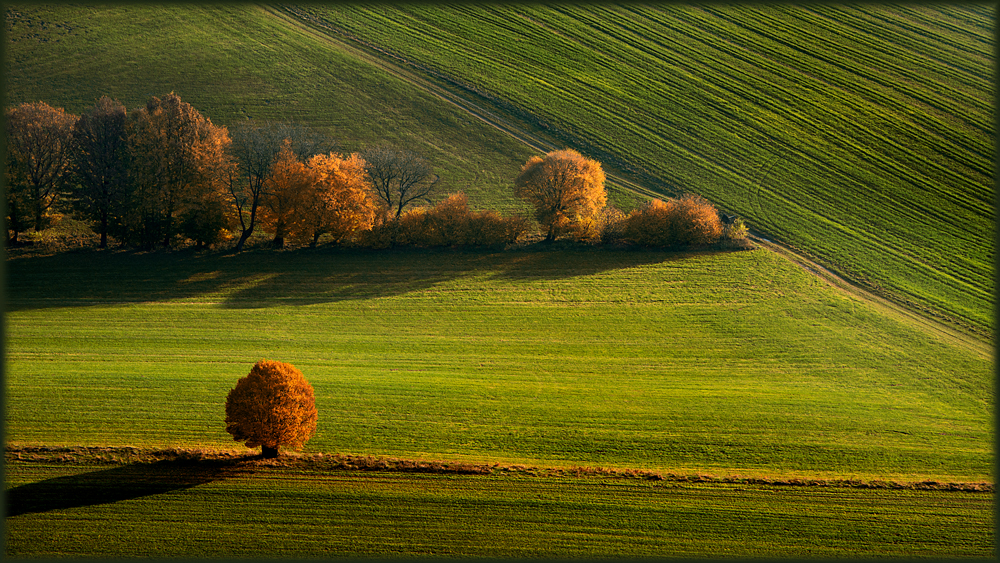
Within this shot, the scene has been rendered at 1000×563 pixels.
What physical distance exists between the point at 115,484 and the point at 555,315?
3068cm

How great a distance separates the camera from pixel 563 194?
63.5 metres

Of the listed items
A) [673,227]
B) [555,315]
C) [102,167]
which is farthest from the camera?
[673,227]

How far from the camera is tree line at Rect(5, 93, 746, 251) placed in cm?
5844

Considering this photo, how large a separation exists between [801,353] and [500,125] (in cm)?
4864

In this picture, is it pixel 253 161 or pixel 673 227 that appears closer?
pixel 253 161

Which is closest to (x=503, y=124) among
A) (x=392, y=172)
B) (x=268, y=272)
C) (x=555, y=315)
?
(x=392, y=172)

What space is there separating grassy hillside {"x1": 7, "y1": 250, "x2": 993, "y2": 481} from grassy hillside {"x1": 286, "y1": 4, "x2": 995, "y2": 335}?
43.2 feet

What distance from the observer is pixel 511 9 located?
101 metres

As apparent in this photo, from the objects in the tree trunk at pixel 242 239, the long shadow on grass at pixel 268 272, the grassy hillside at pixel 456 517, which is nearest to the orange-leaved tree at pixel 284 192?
the tree trunk at pixel 242 239

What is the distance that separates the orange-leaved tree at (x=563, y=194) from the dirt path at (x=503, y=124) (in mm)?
10632

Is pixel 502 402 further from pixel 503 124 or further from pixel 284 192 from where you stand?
pixel 503 124

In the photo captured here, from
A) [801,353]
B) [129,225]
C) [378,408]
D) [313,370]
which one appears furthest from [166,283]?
[801,353]

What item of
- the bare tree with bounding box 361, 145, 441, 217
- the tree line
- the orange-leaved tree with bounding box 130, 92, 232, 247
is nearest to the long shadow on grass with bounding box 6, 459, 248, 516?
the tree line

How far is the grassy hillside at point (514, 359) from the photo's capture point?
109ft
